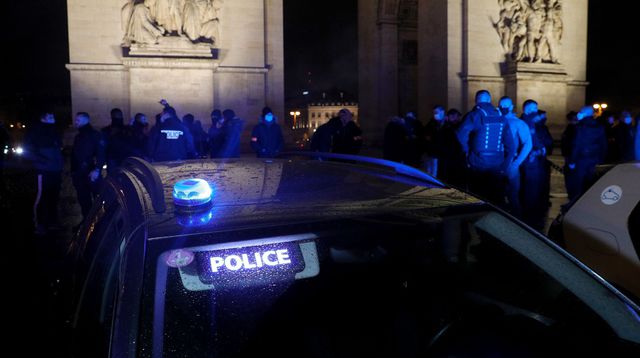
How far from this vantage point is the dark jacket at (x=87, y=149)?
7.87 meters

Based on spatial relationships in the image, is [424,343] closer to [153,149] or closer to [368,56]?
[153,149]

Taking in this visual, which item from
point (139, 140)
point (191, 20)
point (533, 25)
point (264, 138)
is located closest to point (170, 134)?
point (139, 140)

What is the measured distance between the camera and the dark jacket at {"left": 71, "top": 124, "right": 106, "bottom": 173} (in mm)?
7867

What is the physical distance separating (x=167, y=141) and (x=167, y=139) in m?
0.03

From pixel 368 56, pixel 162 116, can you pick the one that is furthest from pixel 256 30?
pixel 368 56

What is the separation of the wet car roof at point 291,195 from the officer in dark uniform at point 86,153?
5.58 metres

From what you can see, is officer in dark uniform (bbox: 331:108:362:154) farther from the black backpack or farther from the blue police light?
the blue police light

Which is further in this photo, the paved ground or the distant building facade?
the distant building facade

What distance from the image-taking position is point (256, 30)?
13094mm

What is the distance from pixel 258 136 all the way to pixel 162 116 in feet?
6.07

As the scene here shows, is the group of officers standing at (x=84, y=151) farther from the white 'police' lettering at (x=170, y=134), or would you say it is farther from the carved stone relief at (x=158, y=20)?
the carved stone relief at (x=158, y=20)

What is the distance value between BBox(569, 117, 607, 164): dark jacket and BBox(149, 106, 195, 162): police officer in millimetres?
5256

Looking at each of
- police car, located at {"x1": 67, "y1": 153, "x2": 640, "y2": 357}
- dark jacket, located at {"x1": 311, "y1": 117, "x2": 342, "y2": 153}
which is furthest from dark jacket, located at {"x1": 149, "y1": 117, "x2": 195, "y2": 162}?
police car, located at {"x1": 67, "y1": 153, "x2": 640, "y2": 357}

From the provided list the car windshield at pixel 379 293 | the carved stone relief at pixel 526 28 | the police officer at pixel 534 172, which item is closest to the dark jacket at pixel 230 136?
the police officer at pixel 534 172
